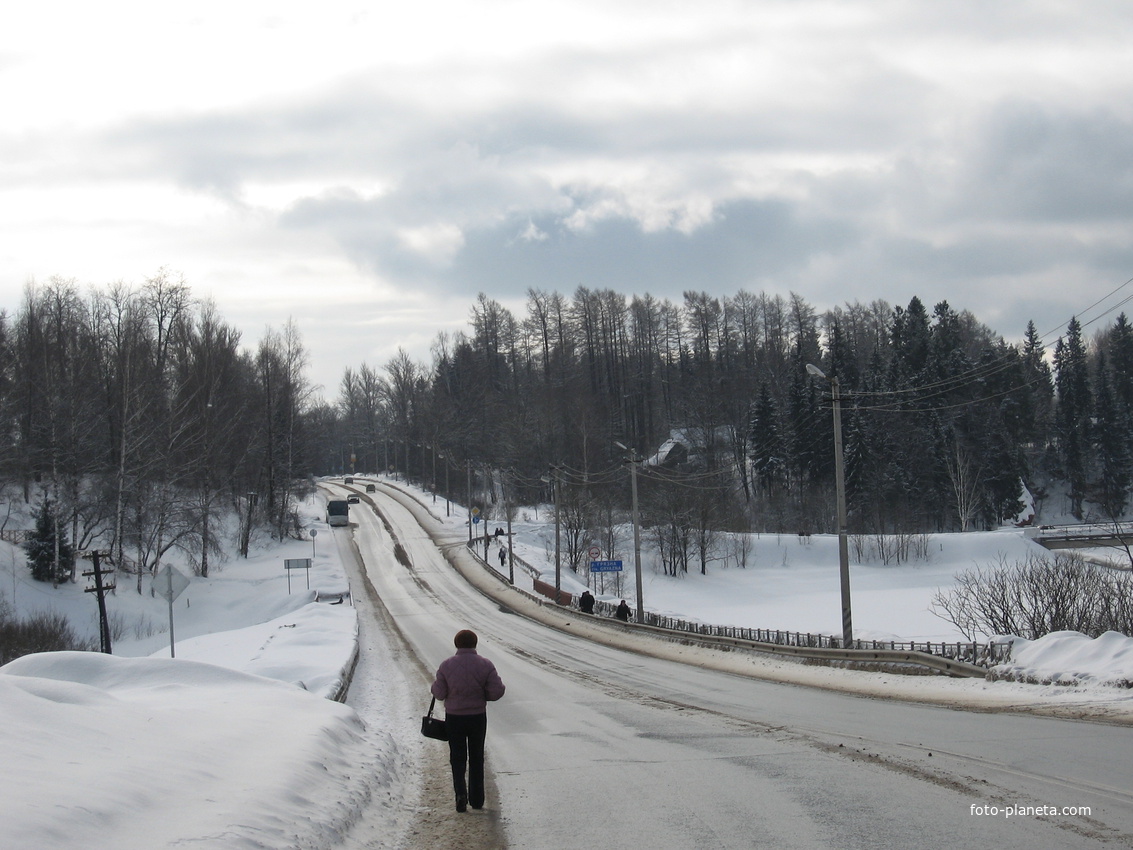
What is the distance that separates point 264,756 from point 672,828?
408 centimetres

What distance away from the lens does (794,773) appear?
9117 mm

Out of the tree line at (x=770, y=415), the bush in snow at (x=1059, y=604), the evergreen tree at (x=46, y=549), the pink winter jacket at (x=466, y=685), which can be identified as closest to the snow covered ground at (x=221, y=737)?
the pink winter jacket at (x=466, y=685)

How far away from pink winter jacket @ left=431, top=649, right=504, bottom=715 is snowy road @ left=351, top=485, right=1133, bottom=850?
A: 3.41 ft

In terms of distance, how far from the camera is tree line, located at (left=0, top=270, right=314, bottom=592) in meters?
48.6

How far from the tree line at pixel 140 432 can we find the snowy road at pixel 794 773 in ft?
132

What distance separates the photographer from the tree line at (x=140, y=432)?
4859cm

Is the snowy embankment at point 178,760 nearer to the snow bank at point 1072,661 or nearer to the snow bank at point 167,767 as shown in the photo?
the snow bank at point 167,767

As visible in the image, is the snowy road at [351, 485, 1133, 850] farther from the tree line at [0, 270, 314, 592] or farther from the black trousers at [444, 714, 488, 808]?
the tree line at [0, 270, 314, 592]

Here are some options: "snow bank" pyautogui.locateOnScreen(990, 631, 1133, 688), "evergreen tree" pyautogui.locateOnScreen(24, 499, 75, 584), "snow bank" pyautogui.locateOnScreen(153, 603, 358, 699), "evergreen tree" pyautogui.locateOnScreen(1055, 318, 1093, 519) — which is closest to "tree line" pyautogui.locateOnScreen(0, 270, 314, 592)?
"evergreen tree" pyautogui.locateOnScreen(24, 499, 75, 584)

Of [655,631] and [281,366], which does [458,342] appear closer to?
[281,366]

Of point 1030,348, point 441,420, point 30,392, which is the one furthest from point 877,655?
point 1030,348

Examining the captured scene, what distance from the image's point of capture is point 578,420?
99000 mm

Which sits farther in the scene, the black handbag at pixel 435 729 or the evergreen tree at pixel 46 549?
the evergreen tree at pixel 46 549

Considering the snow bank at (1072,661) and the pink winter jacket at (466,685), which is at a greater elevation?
the pink winter jacket at (466,685)
